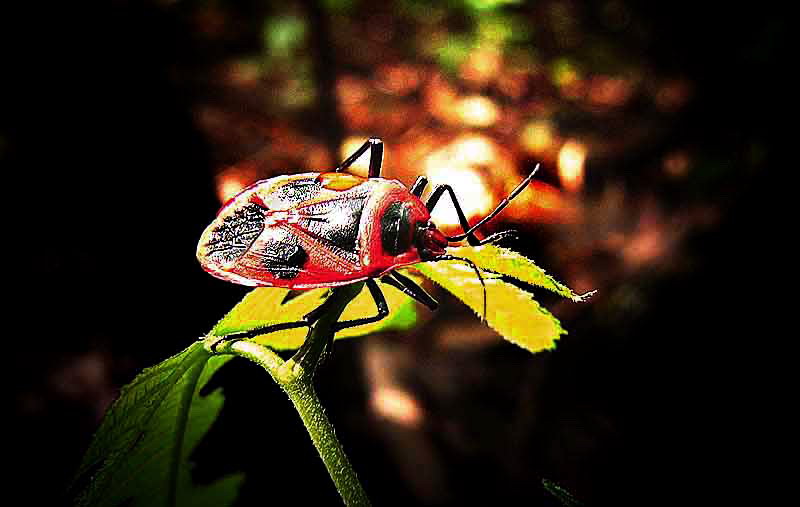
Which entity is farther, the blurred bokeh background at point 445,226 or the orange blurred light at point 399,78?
the orange blurred light at point 399,78

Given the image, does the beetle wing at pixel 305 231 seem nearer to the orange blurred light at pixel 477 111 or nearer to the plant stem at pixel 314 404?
the plant stem at pixel 314 404

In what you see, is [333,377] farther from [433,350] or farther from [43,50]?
[43,50]

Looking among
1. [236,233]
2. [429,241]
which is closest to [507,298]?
[429,241]

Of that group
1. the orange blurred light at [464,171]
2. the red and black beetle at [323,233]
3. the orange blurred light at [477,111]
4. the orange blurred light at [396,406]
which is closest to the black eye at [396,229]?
the red and black beetle at [323,233]

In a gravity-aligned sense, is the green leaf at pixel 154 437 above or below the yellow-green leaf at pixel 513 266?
above

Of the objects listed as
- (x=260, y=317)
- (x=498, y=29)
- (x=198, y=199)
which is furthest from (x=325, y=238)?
(x=498, y=29)

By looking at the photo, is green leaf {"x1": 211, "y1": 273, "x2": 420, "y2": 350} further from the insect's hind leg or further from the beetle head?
the beetle head
